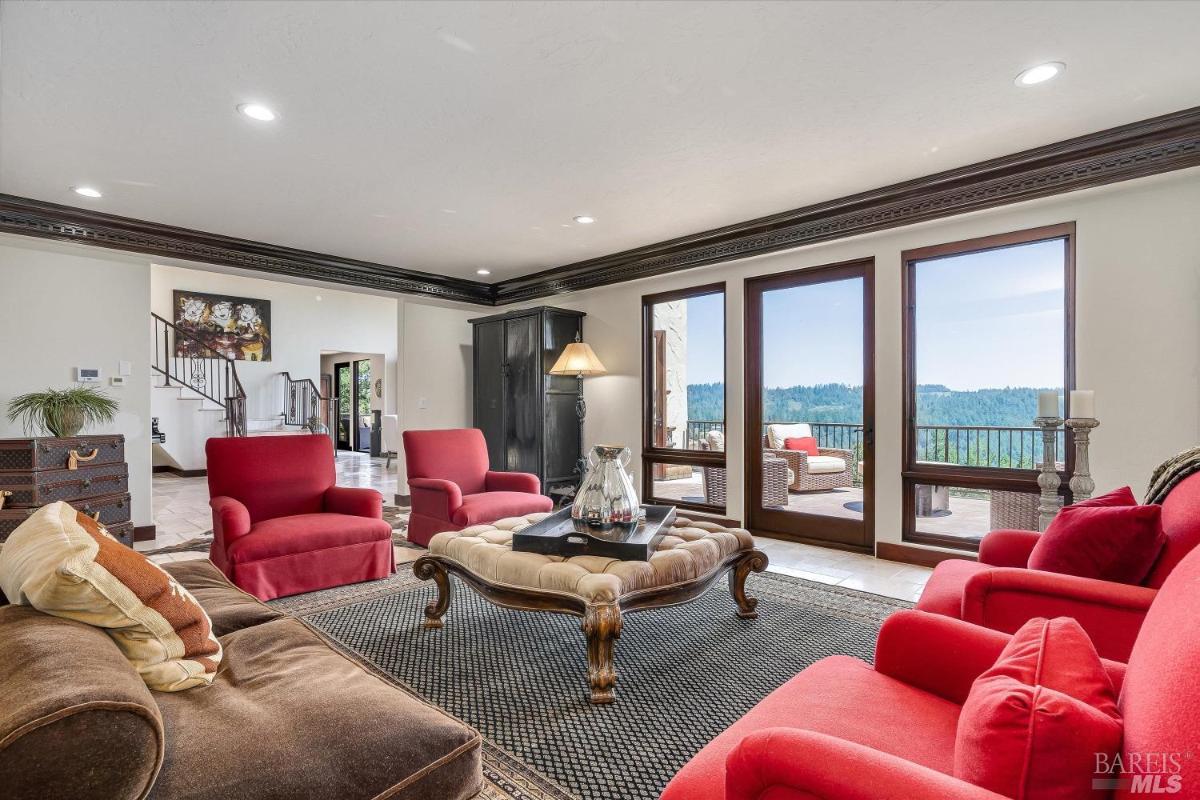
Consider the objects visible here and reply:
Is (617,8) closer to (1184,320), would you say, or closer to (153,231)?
(1184,320)

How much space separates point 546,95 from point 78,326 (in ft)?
13.8

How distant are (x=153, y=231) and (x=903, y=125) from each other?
16.9 feet

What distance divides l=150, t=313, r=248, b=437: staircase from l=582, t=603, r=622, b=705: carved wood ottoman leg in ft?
27.8

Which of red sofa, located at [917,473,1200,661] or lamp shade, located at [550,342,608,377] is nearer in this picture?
red sofa, located at [917,473,1200,661]

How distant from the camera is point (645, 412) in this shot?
224 inches

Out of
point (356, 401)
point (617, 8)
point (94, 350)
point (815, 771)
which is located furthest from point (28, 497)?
point (356, 401)

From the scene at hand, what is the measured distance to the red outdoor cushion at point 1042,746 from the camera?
76 centimetres

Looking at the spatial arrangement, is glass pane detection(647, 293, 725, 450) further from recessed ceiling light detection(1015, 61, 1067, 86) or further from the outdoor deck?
recessed ceiling light detection(1015, 61, 1067, 86)

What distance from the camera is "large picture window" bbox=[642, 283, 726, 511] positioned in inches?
207

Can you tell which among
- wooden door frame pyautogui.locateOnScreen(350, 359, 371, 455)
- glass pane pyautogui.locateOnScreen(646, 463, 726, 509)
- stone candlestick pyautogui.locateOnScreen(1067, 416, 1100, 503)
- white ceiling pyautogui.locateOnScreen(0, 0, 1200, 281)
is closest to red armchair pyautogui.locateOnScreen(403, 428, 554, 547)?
glass pane pyautogui.locateOnScreen(646, 463, 726, 509)

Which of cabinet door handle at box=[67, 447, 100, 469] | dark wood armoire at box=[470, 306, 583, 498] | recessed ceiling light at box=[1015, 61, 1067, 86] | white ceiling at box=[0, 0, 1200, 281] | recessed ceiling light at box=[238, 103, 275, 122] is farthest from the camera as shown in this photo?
dark wood armoire at box=[470, 306, 583, 498]

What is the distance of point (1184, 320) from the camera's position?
3.08m

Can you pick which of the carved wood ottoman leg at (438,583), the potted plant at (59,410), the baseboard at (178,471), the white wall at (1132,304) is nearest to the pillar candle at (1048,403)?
the white wall at (1132,304)

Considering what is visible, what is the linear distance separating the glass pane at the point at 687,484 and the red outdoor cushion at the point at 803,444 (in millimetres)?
643
